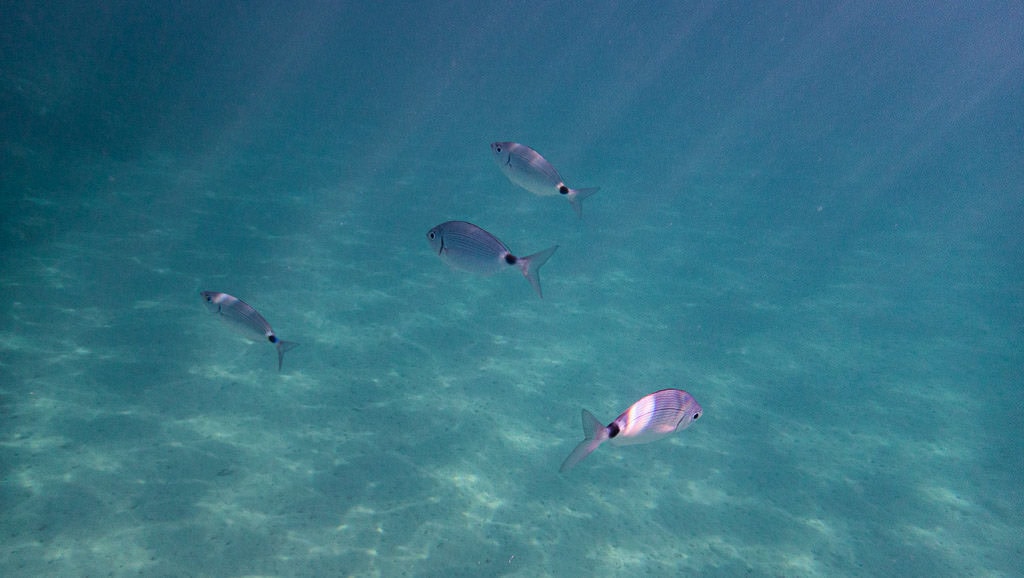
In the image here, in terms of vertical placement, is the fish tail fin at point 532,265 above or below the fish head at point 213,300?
above

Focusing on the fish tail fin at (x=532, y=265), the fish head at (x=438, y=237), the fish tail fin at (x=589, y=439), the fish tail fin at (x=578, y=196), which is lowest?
the fish tail fin at (x=589, y=439)

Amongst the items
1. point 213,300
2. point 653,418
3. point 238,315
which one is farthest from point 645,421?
point 213,300

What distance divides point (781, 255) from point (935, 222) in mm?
10426

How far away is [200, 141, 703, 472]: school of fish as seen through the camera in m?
2.97

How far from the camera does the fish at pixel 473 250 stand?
3520 mm

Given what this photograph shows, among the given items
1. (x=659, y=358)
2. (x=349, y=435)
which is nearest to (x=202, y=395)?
(x=349, y=435)

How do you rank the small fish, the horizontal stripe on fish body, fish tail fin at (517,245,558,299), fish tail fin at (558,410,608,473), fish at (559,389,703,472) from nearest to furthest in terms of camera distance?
fish tail fin at (558,410,608,473), fish at (559,389,703,472), the horizontal stripe on fish body, fish tail fin at (517,245,558,299), the small fish

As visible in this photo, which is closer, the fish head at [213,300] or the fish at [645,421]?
the fish at [645,421]

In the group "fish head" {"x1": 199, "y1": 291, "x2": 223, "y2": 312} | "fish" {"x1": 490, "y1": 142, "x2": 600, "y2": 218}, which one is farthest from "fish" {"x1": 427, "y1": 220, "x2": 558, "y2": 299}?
"fish head" {"x1": 199, "y1": 291, "x2": 223, "y2": 312}

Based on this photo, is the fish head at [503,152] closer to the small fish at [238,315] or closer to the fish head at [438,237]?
the fish head at [438,237]

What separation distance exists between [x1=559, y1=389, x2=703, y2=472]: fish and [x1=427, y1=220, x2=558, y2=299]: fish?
1.05 metres

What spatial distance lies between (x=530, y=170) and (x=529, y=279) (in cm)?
111

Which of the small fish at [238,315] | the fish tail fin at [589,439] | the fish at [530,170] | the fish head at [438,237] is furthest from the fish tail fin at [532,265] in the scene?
the small fish at [238,315]

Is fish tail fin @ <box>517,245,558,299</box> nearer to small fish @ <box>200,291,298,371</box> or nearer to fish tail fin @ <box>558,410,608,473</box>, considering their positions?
fish tail fin @ <box>558,410,608,473</box>
